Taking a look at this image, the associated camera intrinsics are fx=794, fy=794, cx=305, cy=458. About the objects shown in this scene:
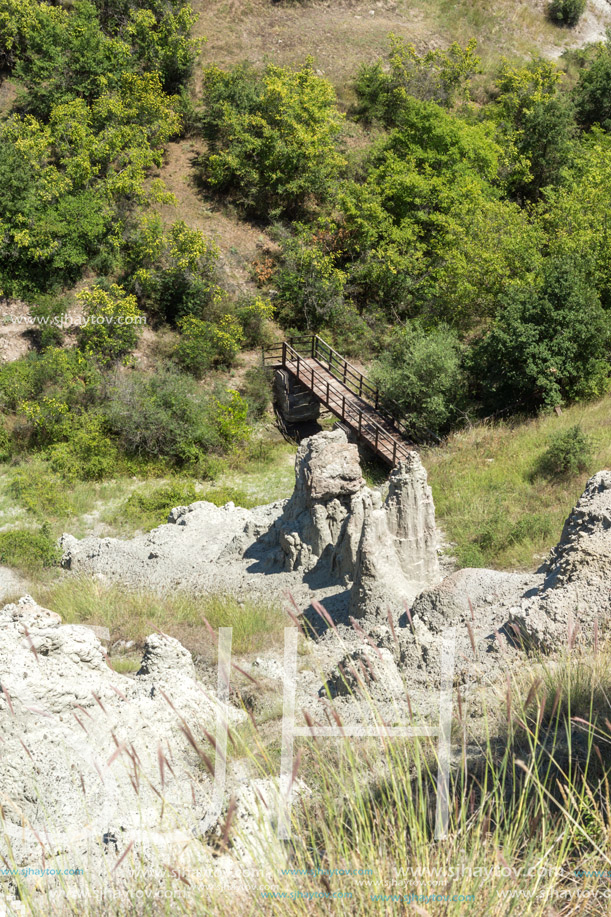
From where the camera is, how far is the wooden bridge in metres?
19.8

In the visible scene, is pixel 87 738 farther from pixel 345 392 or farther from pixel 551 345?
pixel 345 392

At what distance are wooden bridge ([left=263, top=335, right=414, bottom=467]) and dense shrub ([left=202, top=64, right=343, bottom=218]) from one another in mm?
6394

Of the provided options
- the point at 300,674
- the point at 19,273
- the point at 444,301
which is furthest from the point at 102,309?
the point at 300,674

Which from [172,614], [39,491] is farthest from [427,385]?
[172,614]

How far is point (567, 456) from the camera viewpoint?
14.8 metres

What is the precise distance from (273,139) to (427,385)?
493 inches

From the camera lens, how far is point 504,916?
9.95ft

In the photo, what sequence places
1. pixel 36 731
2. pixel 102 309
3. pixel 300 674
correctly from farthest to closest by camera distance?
pixel 102 309, pixel 300 674, pixel 36 731

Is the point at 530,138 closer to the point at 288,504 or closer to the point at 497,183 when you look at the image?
the point at 497,183

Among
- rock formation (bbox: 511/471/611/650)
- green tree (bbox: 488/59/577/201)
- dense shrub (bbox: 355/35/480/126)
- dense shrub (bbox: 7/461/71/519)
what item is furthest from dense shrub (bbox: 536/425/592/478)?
dense shrub (bbox: 355/35/480/126)

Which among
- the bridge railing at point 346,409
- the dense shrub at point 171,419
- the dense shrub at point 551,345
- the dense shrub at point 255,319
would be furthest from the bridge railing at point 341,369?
the dense shrub at point 171,419

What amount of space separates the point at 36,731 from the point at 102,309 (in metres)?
18.8

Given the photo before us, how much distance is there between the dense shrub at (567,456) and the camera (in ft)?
48.3

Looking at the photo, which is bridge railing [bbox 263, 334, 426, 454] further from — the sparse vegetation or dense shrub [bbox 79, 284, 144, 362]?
the sparse vegetation
